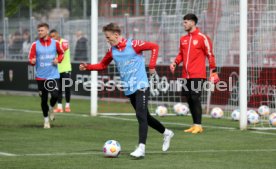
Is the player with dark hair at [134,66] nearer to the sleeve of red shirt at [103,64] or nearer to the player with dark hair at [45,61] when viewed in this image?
the sleeve of red shirt at [103,64]

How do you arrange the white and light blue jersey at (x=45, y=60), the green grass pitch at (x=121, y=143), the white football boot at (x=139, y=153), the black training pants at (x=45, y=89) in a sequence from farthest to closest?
the white and light blue jersey at (x=45, y=60) → the black training pants at (x=45, y=89) → the white football boot at (x=139, y=153) → the green grass pitch at (x=121, y=143)

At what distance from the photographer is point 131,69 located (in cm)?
1320

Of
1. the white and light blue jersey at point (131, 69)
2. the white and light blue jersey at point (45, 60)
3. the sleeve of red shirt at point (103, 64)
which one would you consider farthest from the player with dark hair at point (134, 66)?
the white and light blue jersey at point (45, 60)

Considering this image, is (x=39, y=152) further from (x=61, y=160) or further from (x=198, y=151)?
(x=198, y=151)

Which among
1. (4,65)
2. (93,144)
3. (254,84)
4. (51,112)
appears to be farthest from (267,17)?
(4,65)

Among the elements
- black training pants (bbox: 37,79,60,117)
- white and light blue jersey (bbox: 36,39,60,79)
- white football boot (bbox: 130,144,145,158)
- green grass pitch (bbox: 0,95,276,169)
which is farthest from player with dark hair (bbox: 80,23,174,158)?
white and light blue jersey (bbox: 36,39,60,79)

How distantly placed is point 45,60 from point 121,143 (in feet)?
12.9

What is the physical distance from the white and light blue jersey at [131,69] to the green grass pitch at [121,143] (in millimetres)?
1016

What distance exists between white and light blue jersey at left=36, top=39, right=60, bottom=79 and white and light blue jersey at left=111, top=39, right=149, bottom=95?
517 cm

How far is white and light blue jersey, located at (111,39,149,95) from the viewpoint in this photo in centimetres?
1315

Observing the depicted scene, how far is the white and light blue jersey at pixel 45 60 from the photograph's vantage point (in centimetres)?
1823

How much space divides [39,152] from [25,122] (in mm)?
6173

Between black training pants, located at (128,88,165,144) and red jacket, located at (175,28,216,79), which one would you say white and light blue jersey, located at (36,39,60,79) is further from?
black training pants, located at (128,88,165,144)

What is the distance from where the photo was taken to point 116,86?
27.1 meters
